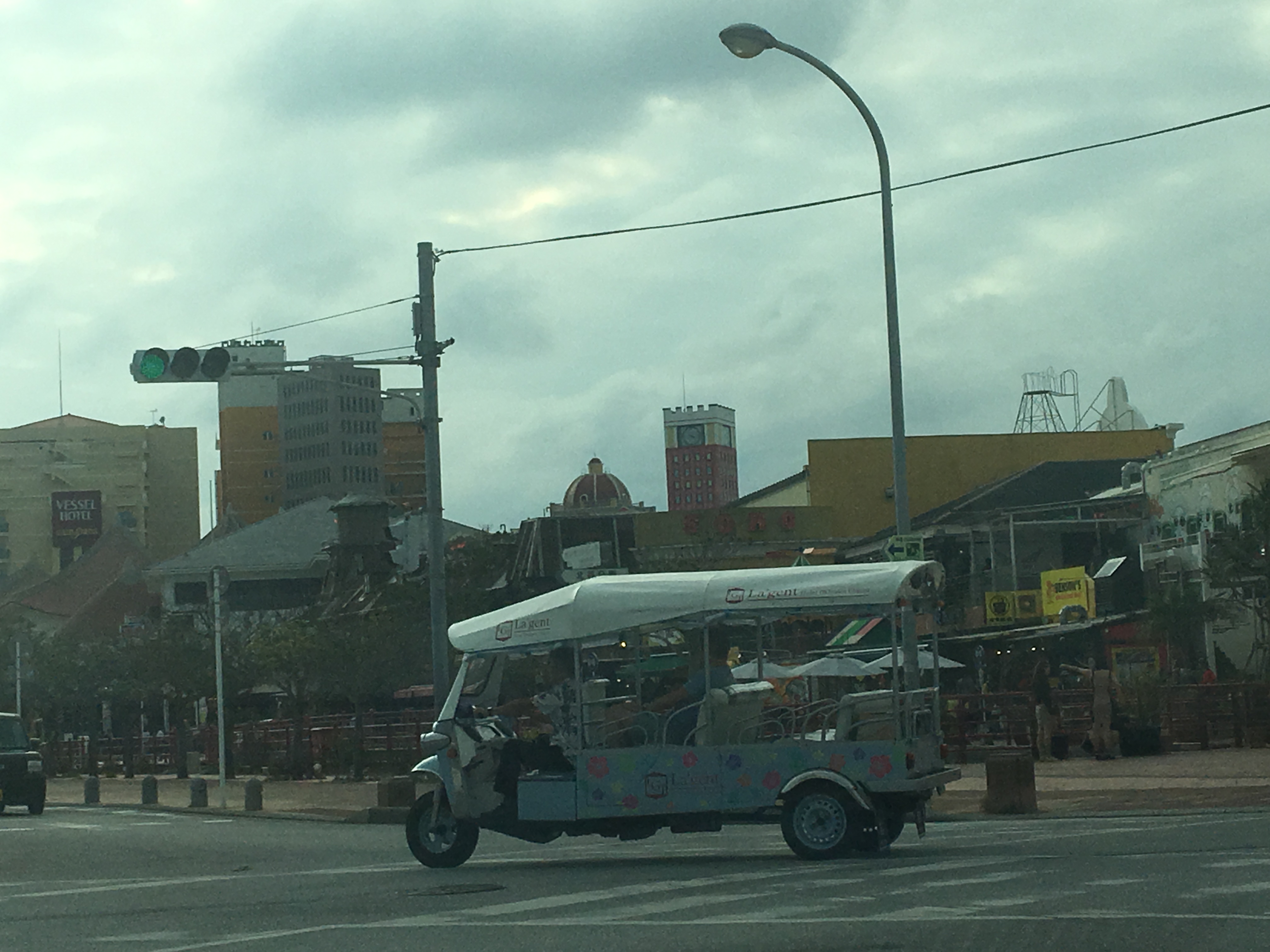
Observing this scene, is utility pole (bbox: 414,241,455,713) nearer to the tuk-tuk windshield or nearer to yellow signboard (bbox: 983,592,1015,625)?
the tuk-tuk windshield

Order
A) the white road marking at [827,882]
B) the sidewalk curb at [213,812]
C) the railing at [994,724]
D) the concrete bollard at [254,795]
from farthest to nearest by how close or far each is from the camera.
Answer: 1. the railing at [994,724]
2. the concrete bollard at [254,795]
3. the sidewalk curb at [213,812]
4. the white road marking at [827,882]

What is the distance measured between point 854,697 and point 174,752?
4109 centimetres

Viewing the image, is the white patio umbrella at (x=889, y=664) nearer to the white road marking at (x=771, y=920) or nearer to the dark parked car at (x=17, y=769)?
the white road marking at (x=771, y=920)

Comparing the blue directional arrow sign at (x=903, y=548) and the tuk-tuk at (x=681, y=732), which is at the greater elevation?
the blue directional arrow sign at (x=903, y=548)

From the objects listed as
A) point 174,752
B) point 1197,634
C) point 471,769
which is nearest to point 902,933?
point 471,769

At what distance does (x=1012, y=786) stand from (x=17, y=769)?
57.2 ft

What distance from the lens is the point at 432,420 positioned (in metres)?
26.1

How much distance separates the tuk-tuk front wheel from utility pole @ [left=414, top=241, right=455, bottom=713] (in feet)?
28.8

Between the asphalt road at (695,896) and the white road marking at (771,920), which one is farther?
the white road marking at (771,920)

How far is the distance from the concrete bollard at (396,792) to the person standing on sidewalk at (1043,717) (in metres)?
11.3

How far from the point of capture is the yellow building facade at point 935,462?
265 feet

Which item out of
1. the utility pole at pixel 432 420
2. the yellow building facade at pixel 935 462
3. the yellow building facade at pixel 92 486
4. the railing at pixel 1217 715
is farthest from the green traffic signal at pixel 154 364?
the yellow building facade at pixel 92 486

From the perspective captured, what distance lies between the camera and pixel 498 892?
13969mm

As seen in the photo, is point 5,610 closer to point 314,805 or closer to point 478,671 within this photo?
point 314,805
